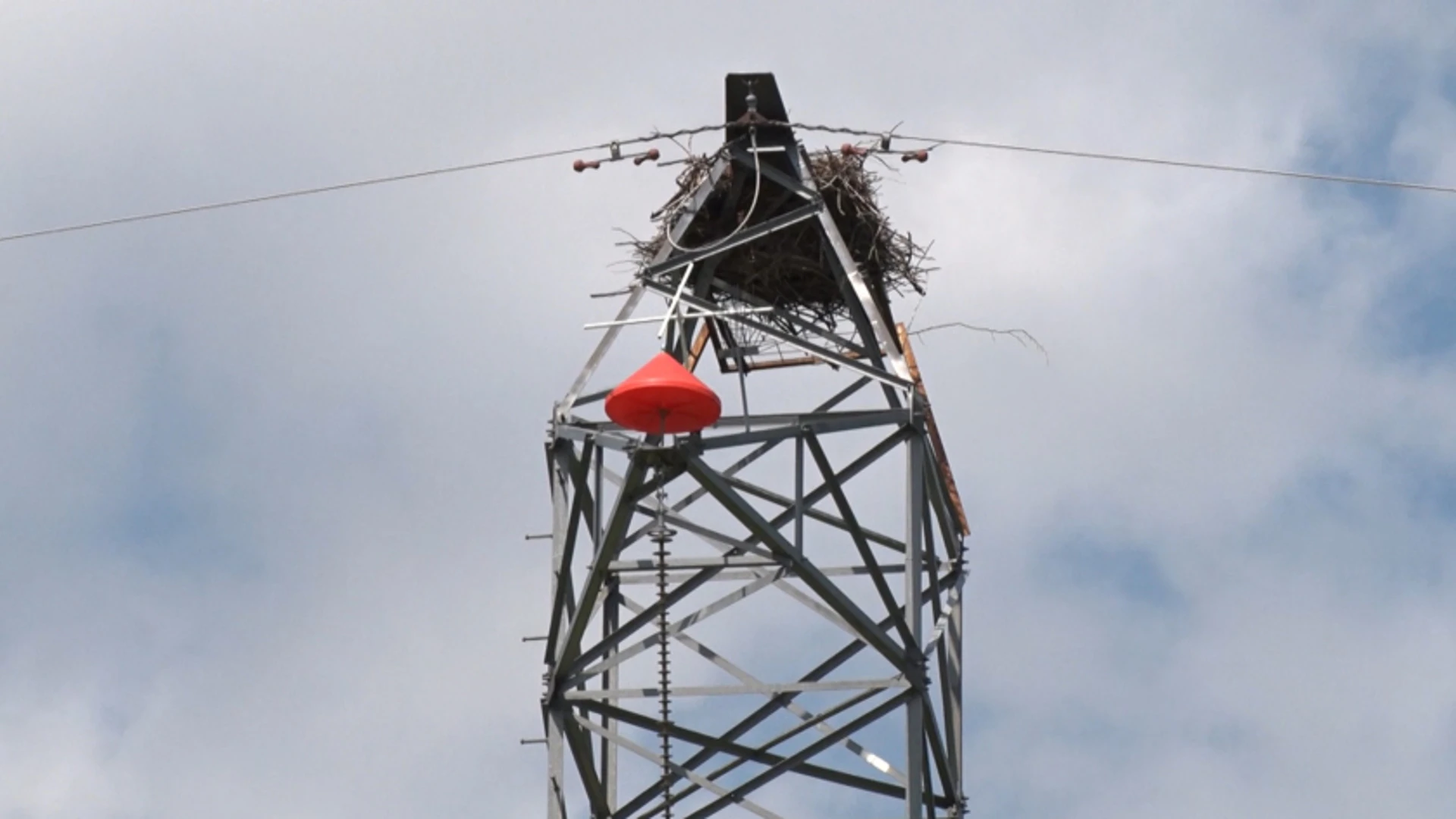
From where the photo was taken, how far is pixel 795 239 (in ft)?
102

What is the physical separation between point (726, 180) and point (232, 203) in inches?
173

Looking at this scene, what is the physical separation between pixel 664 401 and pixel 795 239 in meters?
4.74

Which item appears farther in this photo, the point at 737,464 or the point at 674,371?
the point at 737,464

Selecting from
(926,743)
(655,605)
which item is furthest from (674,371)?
(926,743)

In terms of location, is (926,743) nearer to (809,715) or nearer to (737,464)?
(809,715)

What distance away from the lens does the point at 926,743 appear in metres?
28.6

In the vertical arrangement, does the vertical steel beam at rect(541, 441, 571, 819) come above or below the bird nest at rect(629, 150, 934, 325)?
below

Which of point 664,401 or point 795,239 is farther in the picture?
point 795,239

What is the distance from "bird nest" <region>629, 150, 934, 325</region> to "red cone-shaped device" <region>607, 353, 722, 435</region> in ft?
12.7

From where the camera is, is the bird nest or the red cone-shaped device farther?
the bird nest

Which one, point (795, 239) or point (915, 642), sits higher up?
point (795, 239)

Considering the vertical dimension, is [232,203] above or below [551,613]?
above

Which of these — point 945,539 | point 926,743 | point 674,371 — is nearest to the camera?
point 674,371

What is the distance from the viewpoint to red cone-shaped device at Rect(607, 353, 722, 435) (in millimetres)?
26688
